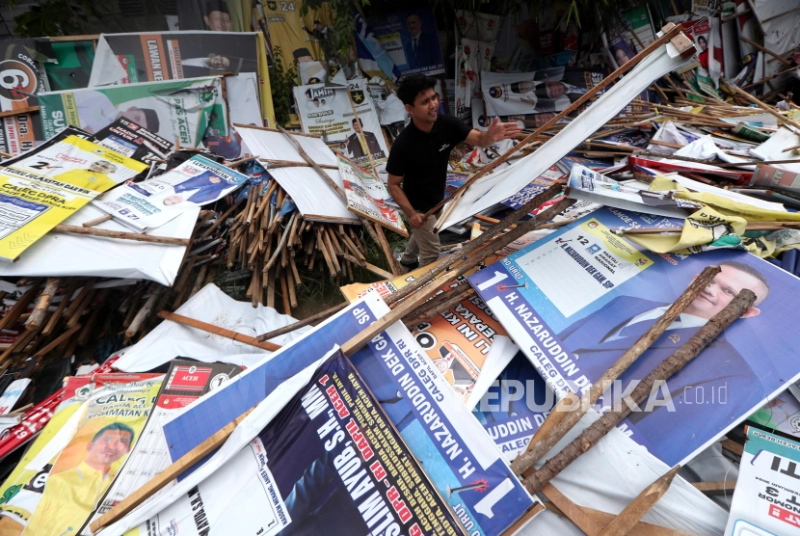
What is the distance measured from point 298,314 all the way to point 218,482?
2150mm

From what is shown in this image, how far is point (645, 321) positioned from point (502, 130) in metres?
1.47

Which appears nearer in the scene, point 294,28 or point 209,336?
point 209,336

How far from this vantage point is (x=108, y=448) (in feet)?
7.08

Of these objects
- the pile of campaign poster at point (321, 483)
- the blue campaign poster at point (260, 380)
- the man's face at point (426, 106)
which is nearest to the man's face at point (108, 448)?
the blue campaign poster at point (260, 380)

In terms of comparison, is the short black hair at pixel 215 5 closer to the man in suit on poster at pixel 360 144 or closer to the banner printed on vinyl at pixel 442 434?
the man in suit on poster at pixel 360 144

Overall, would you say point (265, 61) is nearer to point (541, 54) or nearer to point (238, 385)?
point (541, 54)

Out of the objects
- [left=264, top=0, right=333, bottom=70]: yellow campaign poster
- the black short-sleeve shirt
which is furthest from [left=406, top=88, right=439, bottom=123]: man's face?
[left=264, top=0, right=333, bottom=70]: yellow campaign poster

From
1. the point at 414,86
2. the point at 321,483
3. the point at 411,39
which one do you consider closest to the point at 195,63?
the point at 411,39

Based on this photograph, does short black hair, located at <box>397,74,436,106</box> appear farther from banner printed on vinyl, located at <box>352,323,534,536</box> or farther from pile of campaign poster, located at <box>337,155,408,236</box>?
banner printed on vinyl, located at <box>352,323,534,536</box>

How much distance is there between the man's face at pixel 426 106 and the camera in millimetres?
2778

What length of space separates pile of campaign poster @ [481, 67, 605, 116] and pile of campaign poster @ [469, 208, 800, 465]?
4.23 meters

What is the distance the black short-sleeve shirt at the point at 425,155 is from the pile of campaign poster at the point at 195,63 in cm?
306

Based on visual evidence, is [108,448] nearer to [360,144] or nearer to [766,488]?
[766,488]

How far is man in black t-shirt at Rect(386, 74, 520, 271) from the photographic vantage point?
280 cm
